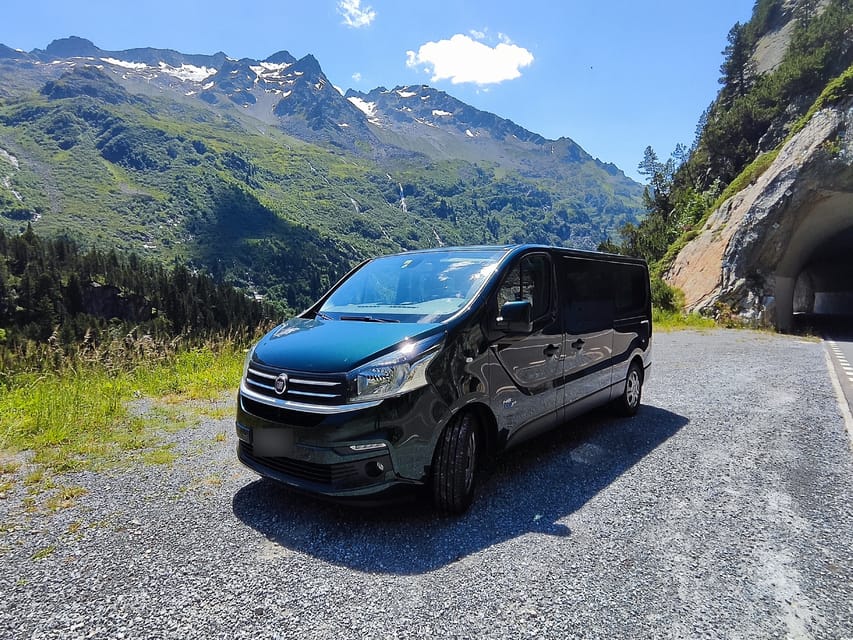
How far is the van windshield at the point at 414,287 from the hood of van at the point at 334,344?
205mm

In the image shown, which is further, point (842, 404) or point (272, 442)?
point (842, 404)

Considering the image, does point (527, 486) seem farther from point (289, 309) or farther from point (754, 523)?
point (289, 309)

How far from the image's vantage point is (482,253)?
4.65 m

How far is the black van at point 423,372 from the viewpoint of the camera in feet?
10.7

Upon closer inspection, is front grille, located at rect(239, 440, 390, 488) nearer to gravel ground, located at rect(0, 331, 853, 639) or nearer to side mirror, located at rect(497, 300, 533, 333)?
gravel ground, located at rect(0, 331, 853, 639)

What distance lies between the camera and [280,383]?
11.5 ft

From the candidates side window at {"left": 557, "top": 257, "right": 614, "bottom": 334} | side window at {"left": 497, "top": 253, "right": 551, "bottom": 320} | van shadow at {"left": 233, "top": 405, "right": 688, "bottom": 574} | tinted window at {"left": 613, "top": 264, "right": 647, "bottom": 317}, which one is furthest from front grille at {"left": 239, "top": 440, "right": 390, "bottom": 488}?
tinted window at {"left": 613, "top": 264, "right": 647, "bottom": 317}

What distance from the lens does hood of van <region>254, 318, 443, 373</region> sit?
3.39m

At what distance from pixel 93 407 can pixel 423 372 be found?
4.91m

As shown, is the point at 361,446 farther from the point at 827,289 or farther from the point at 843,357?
the point at 827,289

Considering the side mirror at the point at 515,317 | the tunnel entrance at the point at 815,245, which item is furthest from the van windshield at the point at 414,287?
the tunnel entrance at the point at 815,245

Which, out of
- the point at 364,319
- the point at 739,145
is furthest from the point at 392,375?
the point at 739,145

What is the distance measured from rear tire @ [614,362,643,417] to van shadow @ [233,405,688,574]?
58.5 inches

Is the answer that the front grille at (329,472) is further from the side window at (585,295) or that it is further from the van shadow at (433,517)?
the side window at (585,295)
